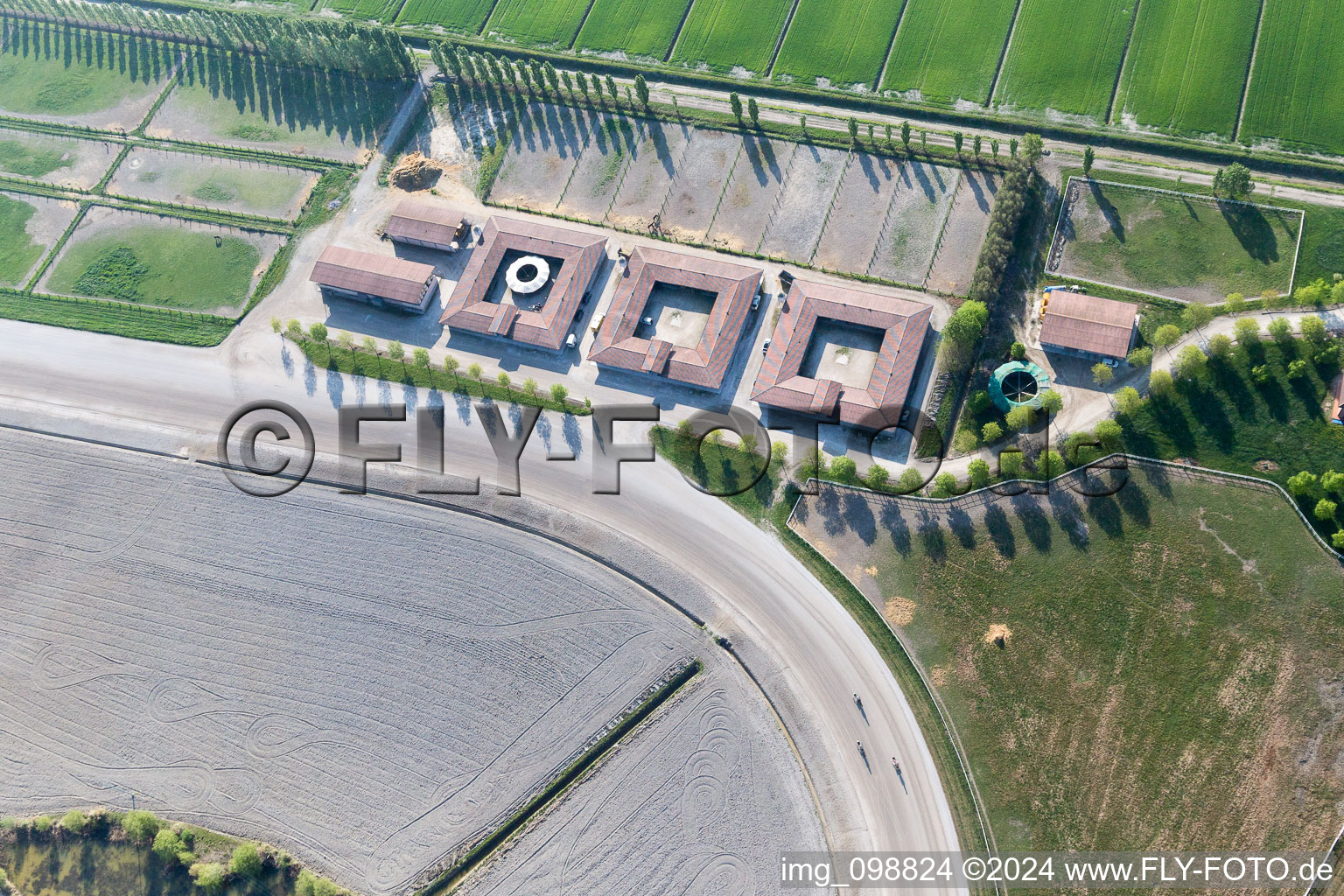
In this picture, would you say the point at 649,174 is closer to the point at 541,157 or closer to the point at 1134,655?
the point at 541,157

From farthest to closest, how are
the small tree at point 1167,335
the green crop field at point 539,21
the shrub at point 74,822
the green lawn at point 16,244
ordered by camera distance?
the green crop field at point 539,21, the green lawn at point 16,244, the small tree at point 1167,335, the shrub at point 74,822

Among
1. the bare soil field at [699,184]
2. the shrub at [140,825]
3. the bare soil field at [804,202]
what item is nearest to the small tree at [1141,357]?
the bare soil field at [804,202]

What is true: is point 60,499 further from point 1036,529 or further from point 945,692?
point 1036,529

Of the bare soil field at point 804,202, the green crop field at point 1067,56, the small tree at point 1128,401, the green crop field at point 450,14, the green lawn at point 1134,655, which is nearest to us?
the green lawn at point 1134,655

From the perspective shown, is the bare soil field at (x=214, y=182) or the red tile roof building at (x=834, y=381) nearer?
the red tile roof building at (x=834, y=381)

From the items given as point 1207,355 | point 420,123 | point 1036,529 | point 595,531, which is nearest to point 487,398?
point 595,531

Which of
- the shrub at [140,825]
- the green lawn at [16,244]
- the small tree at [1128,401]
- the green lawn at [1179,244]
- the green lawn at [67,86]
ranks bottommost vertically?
the shrub at [140,825]

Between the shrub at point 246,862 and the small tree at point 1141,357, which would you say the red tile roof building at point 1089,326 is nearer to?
the small tree at point 1141,357

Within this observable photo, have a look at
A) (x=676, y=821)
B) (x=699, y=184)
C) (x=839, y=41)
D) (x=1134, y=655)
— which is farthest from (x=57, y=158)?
(x=1134, y=655)
